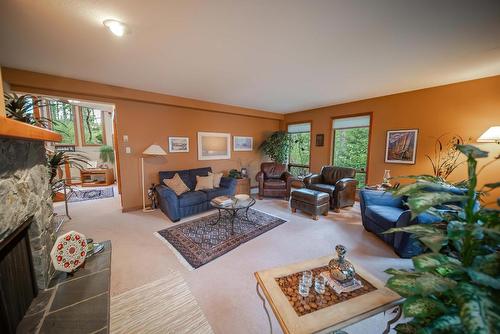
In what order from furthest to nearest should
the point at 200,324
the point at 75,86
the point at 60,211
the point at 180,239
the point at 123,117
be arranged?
1. the point at 60,211
2. the point at 123,117
3. the point at 75,86
4. the point at 180,239
5. the point at 200,324

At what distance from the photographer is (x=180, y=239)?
2721 mm

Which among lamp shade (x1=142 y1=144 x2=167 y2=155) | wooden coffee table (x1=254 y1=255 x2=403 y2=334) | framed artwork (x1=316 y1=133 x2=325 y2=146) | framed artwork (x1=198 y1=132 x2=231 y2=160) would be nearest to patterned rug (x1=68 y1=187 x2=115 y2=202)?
lamp shade (x1=142 y1=144 x2=167 y2=155)

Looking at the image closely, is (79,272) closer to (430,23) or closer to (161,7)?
(161,7)

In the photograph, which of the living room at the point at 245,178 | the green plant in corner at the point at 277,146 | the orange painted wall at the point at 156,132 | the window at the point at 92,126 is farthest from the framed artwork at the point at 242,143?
the window at the point at 92,126

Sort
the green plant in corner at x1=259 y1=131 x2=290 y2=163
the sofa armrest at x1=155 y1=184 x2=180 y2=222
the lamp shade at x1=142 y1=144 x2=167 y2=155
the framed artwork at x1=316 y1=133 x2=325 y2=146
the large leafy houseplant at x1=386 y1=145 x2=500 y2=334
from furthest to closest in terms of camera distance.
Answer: the green plant in corner at x1=259 y1=131 x2=290 y2=163, the framed artwork at x1=316 y1=133 x2=325 y2=146, the lamp shade at x1=142 y1=144 x2=167 y2=155, the sofa armrest at x1=155 y1=184 x2=180 y2=222, the large leafy houseplant at x1=386 y1=145 x2=500 y2=334

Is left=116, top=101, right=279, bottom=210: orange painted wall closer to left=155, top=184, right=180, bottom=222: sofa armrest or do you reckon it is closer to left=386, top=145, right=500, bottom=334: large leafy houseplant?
left=155, top=184, right=180, bottom=222: sofa armrest

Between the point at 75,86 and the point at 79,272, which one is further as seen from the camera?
the point at 75,86

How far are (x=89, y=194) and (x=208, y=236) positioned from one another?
4645mm

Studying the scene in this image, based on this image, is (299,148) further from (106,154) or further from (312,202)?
(106,154)

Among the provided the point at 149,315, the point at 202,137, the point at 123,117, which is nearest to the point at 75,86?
the point at 123,117

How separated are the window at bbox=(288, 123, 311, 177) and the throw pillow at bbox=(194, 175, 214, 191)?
294 cm

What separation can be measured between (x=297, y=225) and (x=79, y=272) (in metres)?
2.88

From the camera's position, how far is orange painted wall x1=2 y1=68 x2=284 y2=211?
9.72 feet

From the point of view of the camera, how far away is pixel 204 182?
407cm
